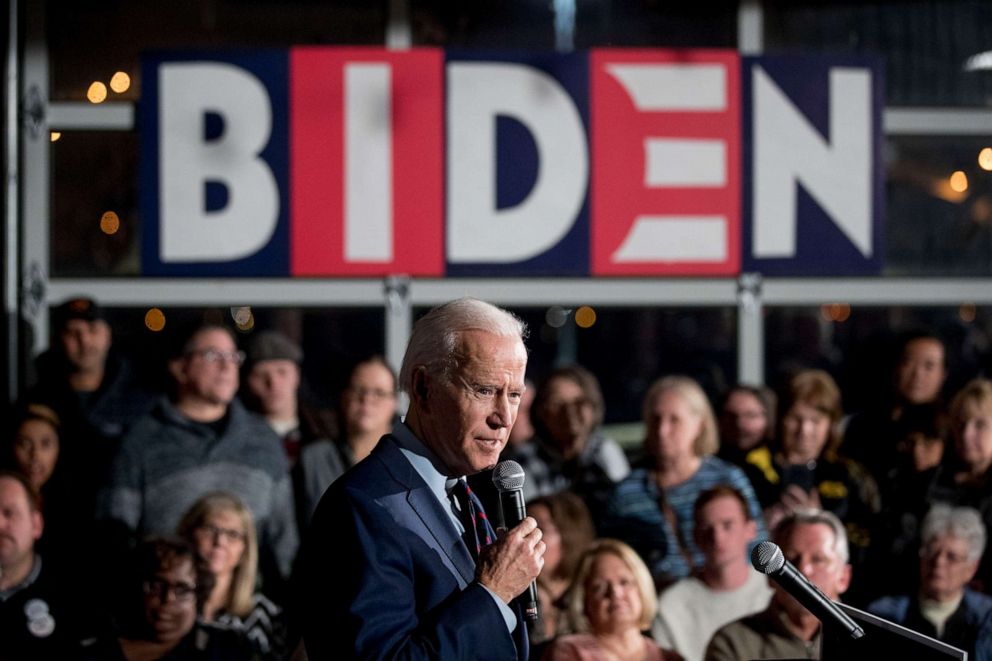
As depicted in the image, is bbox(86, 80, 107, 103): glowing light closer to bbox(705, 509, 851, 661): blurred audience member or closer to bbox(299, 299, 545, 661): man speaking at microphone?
bbox(705, 509, 851, 661): blurred audience member

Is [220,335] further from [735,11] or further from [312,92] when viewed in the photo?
[735,11]

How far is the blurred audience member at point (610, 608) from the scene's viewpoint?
473cm

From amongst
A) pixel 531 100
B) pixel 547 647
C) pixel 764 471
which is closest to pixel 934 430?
pixel 764 471

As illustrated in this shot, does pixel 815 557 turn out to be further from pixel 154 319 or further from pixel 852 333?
pixel 154 319

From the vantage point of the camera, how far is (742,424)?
5910mm

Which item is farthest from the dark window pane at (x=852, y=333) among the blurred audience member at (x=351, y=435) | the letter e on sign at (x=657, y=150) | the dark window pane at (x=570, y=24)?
the blurred audience member at (x=351, y=435)

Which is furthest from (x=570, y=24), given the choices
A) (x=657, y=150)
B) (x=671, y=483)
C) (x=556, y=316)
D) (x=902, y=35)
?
(x=671, y=483)

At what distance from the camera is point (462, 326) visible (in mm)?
2551

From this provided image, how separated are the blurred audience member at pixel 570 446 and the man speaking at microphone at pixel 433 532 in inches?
120

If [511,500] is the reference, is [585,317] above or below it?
above

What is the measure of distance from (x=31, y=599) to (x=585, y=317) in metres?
2.91

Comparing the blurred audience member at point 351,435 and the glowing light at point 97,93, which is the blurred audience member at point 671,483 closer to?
the blurred audience member at point 351,435

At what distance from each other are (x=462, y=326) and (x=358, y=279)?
4241 mm

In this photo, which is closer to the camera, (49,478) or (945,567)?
(945,567)
